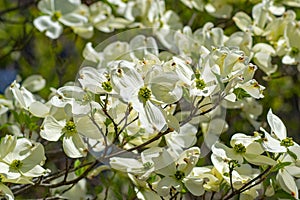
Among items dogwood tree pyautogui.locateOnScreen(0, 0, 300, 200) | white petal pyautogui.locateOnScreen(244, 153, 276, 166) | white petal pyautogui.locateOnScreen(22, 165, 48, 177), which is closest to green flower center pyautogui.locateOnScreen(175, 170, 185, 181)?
dogwood tree pyautogui.locateOnScreen(0, 0, 300, 200)

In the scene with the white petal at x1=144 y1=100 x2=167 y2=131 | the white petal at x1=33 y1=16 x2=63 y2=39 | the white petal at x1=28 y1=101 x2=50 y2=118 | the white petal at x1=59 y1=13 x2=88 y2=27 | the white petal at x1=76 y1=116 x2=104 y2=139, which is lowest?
the white petal at x1=33 y1=16 x2=63 y2=39

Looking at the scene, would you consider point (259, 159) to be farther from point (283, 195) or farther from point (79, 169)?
point (79, 169)

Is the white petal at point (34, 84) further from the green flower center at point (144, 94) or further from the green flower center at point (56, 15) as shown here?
the green flower center at point (144, 94)

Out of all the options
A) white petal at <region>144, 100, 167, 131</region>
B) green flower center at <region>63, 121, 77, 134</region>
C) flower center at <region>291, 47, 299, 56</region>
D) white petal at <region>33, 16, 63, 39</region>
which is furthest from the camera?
white petal at <region>33, 16, 63, 39</region>

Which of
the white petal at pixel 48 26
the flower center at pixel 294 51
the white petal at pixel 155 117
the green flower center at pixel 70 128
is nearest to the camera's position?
the white petal at pixel 155 117

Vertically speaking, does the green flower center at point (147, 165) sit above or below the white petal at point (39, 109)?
above

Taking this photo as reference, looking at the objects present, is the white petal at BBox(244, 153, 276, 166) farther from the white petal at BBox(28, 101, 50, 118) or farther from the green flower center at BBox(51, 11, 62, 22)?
the green flower center at BBox(51, 11, 62, 22)

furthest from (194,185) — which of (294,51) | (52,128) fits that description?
(294,51)

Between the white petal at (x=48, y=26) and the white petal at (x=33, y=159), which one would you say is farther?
the white petal at (x=48, y=26)

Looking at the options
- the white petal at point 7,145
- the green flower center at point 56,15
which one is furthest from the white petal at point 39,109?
the green flower center at point 56,15
